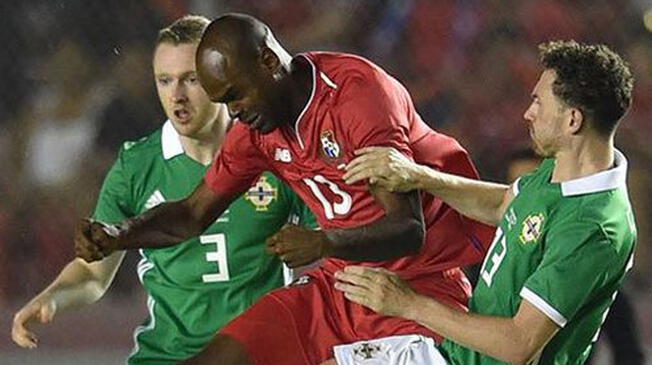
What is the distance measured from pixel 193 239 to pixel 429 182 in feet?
2.47

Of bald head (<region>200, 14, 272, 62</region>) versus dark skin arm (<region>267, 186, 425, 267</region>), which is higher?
bald head (<region>200, 14, 272, 62</region>)

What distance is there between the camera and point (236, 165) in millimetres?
3439

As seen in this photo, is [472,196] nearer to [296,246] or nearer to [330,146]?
[330,146]

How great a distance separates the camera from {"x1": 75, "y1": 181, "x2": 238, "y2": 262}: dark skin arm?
10.7ft

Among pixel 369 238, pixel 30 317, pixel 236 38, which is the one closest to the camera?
pixel 369 238

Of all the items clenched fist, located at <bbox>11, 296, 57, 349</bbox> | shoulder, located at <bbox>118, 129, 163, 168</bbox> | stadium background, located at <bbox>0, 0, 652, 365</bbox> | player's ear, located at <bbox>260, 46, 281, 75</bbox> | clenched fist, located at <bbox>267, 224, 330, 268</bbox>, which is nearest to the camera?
clenched fist, located at <bbox>267, 224, 330, 268</bbox>

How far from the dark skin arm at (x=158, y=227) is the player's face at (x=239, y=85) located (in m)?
0.35

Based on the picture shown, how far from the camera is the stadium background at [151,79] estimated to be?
16.7ft

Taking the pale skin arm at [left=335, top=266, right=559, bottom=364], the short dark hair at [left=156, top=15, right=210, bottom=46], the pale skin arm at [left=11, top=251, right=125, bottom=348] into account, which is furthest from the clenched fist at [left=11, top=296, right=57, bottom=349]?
the pale skin arm at [left=335, top=266, right=559, bottom=364]

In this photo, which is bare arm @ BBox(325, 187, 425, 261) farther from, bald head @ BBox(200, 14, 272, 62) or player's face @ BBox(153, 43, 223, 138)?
player's face @ BBox(153, 43, 223, 138)

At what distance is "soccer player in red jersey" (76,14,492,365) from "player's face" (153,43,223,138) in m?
0.29

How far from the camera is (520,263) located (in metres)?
3.12

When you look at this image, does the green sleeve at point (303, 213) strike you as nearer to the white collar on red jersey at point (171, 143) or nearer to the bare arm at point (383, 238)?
the white collar on red jersey at point (171, 143)

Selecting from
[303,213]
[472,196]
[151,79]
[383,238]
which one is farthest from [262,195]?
[151,79]
